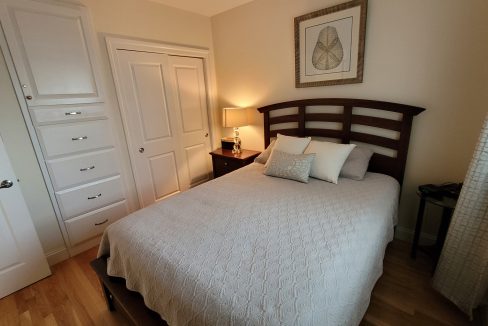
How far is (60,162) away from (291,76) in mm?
2414

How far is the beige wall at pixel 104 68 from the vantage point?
72.2 inches

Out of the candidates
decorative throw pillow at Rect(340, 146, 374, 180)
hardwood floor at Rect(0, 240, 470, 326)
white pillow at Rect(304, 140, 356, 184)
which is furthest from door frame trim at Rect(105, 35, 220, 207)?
decorative throw pillow at Rect(340, 146, 374, 180)

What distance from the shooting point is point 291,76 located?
2.56 metres

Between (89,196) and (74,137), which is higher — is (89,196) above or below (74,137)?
below

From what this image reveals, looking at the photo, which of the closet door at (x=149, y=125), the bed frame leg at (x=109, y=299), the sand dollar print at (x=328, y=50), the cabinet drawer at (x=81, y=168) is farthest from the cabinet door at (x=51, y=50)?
the sand dollar print at (x=328, y=50)

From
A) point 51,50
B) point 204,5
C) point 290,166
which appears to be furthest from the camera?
point 204,5

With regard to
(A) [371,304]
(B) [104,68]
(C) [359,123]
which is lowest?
(A) [371,304]

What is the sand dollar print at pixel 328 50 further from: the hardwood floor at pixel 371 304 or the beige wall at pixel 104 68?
the hardwood floor at pixel 371 304

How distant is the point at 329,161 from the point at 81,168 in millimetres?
2284

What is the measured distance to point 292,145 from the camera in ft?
7.29

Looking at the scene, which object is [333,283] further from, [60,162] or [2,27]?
[2,27]

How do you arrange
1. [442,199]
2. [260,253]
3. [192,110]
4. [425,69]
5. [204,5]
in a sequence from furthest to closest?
1. [192,110]
2. [204,5]
3. [425,69]
4. [442,199]
5. [260,253]

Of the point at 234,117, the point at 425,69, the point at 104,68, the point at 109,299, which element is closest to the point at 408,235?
the point at 425,69

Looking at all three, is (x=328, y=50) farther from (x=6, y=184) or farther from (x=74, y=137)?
(x=6, y=184)
